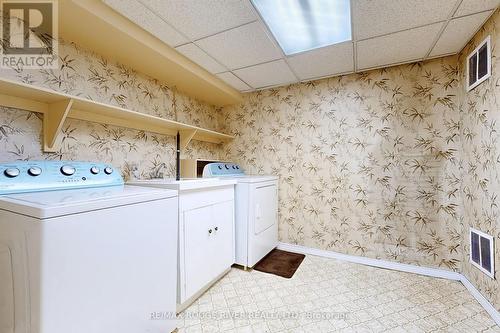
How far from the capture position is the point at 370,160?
2.23 m

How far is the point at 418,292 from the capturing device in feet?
5.66

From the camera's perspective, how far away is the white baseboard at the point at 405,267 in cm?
151

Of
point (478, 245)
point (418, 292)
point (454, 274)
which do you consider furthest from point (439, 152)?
point (418, 292)

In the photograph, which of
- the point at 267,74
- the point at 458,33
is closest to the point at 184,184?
the point at 267,74

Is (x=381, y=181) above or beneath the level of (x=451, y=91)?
beneath

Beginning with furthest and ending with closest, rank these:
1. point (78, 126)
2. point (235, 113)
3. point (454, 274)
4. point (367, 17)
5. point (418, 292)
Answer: point (235, 113), point (454, 274), point (418, 292), point (78, 126), point (367, 17)

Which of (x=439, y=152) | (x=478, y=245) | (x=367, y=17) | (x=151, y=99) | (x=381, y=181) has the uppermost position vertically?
(x=367, y=17)

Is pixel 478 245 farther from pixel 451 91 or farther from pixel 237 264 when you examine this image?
pixel 237 264

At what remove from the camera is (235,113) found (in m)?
2.97

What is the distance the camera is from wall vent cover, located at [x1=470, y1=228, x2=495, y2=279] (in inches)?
58.7

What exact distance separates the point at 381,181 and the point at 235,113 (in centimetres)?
190

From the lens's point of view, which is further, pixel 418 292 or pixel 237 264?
pixel 237 264

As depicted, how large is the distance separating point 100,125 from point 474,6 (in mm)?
2590

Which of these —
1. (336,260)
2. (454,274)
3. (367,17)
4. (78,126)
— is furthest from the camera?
(336,260)
